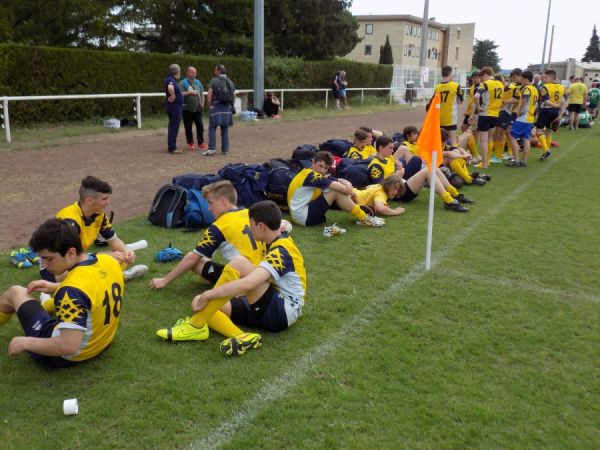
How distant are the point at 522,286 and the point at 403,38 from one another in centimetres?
6609

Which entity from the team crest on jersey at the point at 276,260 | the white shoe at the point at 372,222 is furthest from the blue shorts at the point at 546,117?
the team crest on jersey at the point at 276,260

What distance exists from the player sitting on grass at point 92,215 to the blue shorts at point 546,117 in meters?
12.3

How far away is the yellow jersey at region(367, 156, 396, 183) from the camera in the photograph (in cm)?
819

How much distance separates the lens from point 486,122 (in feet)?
38.2

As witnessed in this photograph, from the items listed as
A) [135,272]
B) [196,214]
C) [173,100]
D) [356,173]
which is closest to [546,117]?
[356,173]

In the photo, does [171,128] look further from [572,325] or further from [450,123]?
[572,325]

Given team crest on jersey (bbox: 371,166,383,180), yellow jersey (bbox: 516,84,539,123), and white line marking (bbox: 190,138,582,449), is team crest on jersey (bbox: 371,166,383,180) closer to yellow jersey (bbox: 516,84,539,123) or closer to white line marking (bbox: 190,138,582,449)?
white line marking (bbox: 190,138,582,449)

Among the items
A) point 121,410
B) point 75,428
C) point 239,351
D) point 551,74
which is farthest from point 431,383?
point 551,74

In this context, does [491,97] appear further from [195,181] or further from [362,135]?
[195,181]

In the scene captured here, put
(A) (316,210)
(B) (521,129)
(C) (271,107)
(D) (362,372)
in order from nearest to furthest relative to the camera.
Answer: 1. (D) (362,372)
2. (A) (316,210)
3. (B) (521,129)
4. (C) (271,107)

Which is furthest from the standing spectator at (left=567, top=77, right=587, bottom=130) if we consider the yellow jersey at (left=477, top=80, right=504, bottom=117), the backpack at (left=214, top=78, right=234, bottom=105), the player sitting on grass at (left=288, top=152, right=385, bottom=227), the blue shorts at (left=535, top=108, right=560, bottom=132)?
the player sitting on grass at (left=288, top=152, right=385, bottom=227)

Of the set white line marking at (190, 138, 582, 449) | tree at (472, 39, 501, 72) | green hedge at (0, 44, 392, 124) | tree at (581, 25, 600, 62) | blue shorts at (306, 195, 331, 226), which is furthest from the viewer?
tree at (581, 25, 600, 62)

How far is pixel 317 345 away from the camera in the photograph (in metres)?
4.01

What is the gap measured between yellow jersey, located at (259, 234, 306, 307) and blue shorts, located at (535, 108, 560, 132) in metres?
12.0
